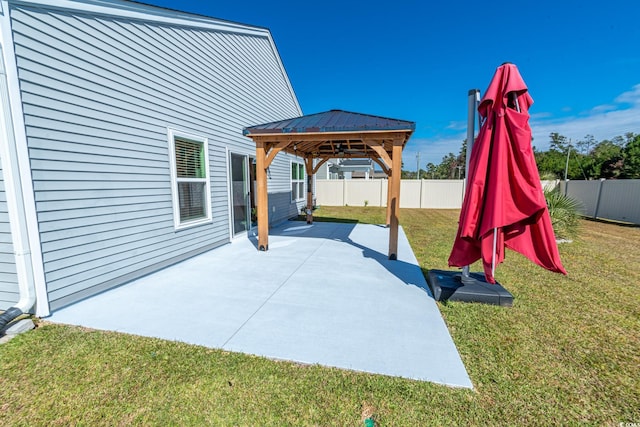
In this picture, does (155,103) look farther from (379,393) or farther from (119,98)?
(379,393)

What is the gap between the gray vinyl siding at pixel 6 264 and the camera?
267 cm

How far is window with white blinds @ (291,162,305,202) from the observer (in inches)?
429

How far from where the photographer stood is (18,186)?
257cm

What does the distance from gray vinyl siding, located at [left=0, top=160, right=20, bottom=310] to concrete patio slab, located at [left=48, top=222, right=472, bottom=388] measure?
1.54 ft

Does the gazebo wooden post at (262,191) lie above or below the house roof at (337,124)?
below

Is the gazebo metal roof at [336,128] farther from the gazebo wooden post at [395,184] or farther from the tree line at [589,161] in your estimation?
the tree line at [589,161]

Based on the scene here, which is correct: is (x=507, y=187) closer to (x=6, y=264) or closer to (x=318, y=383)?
(x=318, y=383)

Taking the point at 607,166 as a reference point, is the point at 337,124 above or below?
below

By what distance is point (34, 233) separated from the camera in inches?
106

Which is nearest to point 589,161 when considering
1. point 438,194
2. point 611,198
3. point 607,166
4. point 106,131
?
point 607,166

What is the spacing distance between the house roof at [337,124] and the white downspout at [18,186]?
3170 millimetres

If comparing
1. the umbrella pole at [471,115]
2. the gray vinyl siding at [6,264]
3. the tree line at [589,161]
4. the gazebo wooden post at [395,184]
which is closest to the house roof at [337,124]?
the gazebo wooden post at [395,184]

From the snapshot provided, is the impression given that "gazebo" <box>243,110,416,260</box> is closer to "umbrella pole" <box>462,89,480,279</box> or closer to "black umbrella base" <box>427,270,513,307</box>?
"umbrella pole" <box>462,89,480,279</box>

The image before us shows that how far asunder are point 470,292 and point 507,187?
136 centimetres
